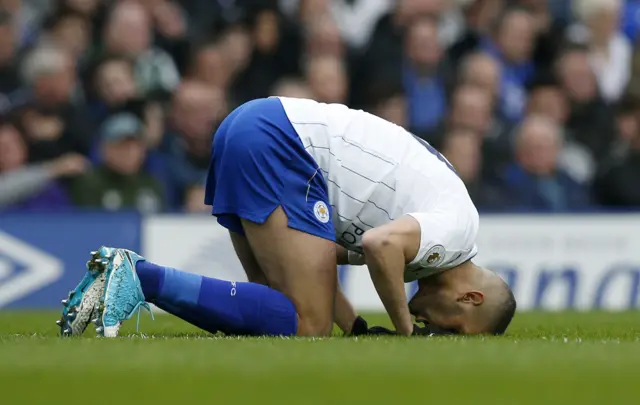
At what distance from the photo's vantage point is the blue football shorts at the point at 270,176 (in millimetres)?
6551

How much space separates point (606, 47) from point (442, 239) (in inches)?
314

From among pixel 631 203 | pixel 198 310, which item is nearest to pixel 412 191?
pixel 198 310

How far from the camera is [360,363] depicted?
4.96 metres

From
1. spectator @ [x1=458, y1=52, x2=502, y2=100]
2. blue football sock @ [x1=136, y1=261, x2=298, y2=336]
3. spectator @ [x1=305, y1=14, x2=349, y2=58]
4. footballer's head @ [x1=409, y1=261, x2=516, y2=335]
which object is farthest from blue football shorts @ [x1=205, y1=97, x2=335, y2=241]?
spectator @ [x1=458, y1=52, x2=502, y2=100]

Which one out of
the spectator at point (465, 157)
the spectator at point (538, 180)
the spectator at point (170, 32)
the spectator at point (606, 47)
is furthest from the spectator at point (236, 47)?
the spectator at point (606, 47)

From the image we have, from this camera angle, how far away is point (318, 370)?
4723mm

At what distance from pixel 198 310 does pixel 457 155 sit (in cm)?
622

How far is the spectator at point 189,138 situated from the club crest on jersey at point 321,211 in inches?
222

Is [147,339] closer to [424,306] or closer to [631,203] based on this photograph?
[424,306]

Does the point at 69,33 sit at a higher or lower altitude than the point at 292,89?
higher

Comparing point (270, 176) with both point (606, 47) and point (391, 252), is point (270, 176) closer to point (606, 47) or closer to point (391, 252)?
point (391, 252)

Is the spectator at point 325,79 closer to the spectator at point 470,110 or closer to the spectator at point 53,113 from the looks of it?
the spectator at point 470,110

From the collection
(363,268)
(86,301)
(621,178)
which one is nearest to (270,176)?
(86,301)

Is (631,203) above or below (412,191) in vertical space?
below
